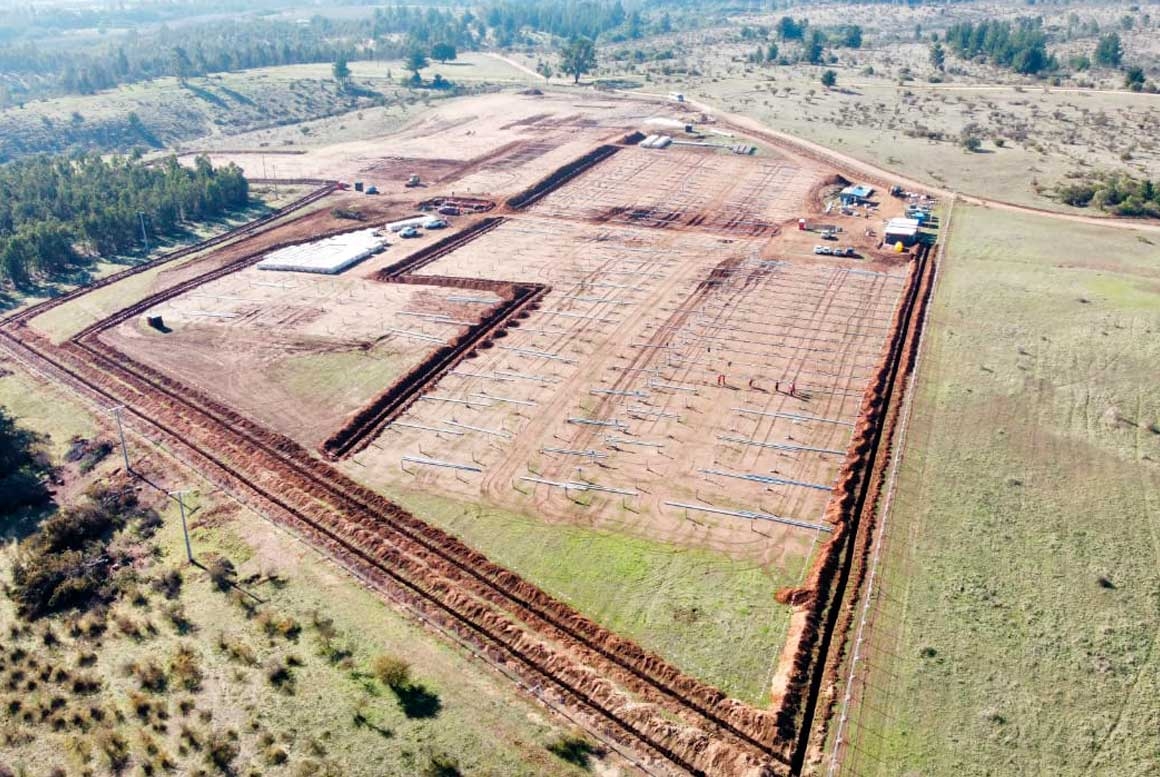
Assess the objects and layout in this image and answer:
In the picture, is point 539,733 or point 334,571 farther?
point 334,571

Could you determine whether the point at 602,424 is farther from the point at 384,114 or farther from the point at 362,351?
the point at 384,114

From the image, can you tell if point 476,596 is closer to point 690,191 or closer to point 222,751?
point 222,751

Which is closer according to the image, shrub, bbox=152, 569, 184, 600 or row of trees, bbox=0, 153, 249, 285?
shrub, bbox=152, 569, 184, 600

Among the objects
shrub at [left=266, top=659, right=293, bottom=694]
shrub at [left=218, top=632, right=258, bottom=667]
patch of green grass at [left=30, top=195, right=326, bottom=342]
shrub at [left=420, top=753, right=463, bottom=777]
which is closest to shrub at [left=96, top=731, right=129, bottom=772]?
shrub at [left=218, top=632, right=258, bottom=667]

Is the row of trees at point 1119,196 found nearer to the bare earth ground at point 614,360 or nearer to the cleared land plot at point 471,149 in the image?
the bare earth ground at point 614,360

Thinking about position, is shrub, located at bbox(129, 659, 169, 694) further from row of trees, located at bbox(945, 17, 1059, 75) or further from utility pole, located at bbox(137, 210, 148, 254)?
row of trees, located at bbox(945, 17, 1059, 75)

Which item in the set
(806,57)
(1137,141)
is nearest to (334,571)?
(1137,141)
